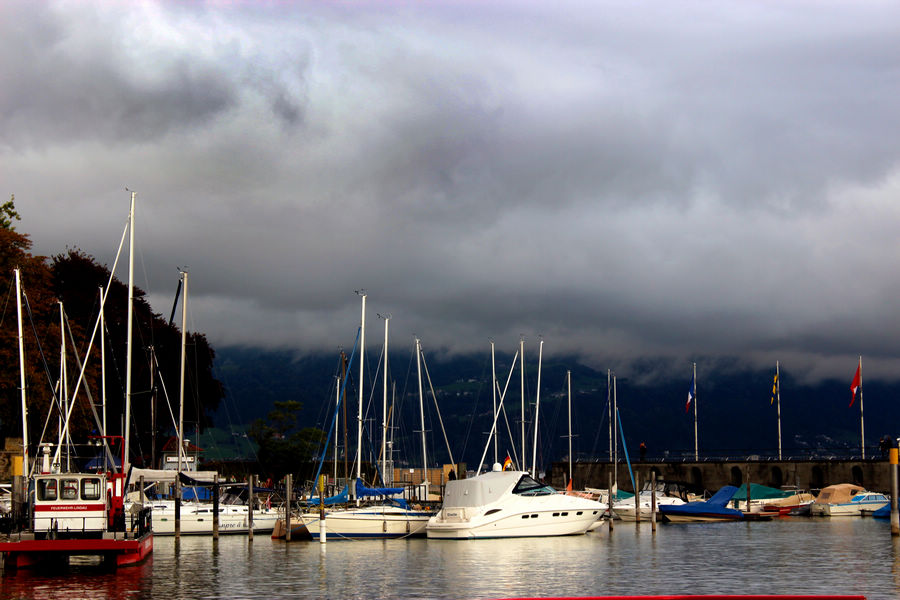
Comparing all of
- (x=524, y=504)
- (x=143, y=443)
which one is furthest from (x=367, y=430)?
(x=524, y=504)

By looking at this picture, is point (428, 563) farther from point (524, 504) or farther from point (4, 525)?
point (4, 525)

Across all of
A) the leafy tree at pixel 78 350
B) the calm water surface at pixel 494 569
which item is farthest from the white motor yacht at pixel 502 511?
the leafy tree at pixel 78 350

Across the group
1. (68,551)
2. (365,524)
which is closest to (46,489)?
(68,551)

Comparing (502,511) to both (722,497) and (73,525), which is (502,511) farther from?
(722,497)

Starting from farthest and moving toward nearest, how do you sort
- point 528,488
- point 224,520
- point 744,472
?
point 744,472 → point 224,520 → point 528,488

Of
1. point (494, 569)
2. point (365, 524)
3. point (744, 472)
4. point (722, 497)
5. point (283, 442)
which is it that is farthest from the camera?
point (283, 442)

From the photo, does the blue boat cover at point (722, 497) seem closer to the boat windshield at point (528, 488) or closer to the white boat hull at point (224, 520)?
the boat windshield at point (528, 488)

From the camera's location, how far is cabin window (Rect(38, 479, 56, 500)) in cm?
3941

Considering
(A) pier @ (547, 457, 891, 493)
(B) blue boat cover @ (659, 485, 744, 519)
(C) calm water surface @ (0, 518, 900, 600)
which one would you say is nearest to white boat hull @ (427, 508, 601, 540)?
(C) calm water surface @ (0, 518, 900, 600)

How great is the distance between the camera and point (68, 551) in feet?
125

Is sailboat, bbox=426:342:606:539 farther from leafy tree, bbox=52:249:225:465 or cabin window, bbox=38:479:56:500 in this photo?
leafy tree, bbox=52:249:225:465

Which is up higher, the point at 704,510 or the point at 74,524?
the point at 74,524

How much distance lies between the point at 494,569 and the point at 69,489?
1628cm

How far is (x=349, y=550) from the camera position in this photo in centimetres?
5322
